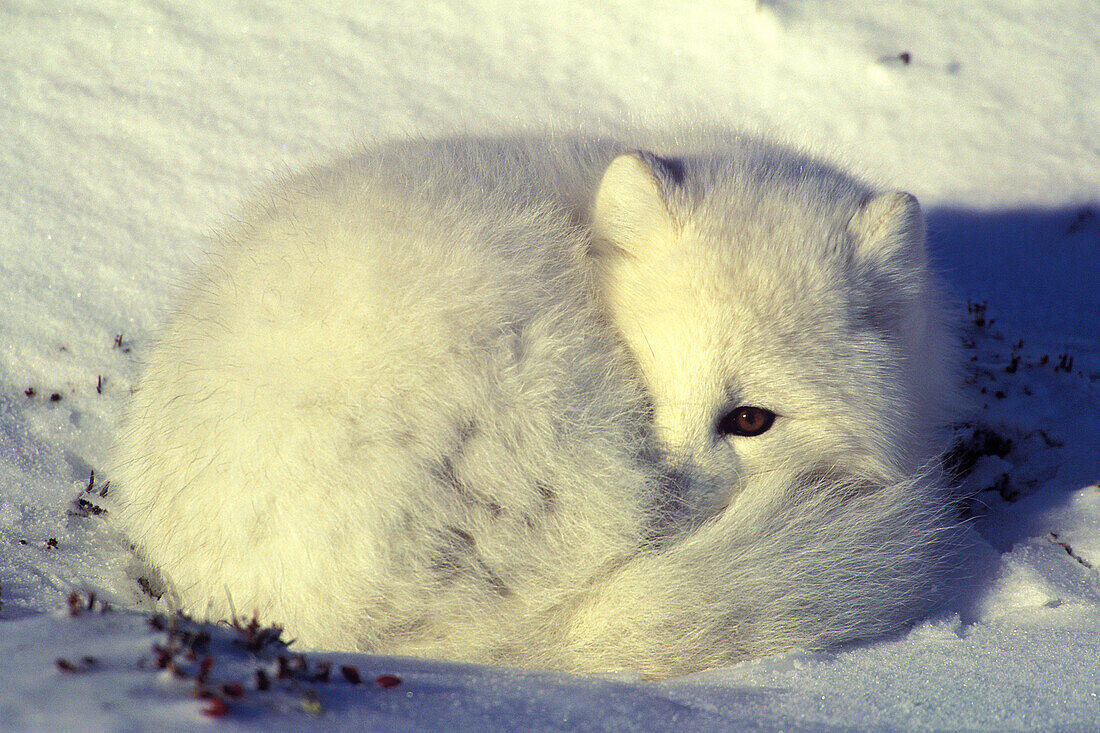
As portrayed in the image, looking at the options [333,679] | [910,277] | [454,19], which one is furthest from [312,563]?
[454,19]

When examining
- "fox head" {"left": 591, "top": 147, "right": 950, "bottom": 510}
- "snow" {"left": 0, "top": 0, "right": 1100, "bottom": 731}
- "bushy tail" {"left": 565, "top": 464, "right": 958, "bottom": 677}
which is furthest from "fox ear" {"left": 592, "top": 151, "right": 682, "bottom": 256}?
"snow" {"left": 0, "top": 0, "right": 1100, "bottom": 731}

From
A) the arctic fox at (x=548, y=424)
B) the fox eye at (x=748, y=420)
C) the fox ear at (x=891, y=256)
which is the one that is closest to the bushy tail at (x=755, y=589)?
the arctic fox at (x=548, y=424)

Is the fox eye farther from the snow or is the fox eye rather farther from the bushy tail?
the snow

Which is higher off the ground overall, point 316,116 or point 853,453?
point 316,116

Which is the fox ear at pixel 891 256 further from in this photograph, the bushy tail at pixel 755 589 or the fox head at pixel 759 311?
the bushy tail at pixel 755 589

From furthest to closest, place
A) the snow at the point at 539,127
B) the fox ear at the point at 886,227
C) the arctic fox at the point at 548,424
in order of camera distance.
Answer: the fox ear at the point at 886,227
the arctic fox at the point at 548,424
the snow at the point at 539,127

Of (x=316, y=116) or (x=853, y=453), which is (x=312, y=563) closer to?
(x=853, y=453)
